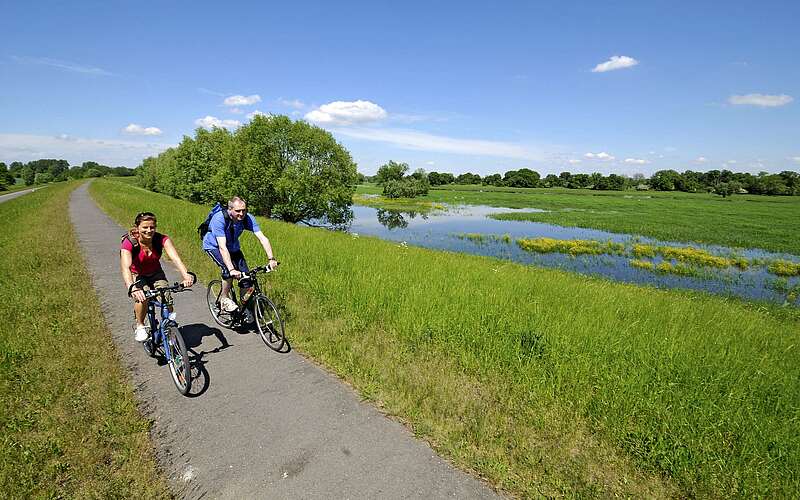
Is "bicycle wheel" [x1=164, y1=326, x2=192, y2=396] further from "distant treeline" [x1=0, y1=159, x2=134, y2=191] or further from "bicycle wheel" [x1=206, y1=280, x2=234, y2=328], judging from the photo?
"distant treeline" [x1=0, y1=159, x2=134, y2=191]

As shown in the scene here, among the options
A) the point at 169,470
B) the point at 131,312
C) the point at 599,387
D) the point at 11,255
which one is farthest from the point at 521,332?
the point at 11,255

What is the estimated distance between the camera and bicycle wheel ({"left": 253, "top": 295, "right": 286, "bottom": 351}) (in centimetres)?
599

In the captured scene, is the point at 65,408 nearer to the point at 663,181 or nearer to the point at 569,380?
the point at 569,380

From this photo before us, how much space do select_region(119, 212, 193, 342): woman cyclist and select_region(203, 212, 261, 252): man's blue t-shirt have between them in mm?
941

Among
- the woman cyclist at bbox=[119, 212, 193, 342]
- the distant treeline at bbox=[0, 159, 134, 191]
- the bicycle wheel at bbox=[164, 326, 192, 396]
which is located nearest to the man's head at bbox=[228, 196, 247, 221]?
the woman cyclist at bbox=[119, 212, 193, 342]

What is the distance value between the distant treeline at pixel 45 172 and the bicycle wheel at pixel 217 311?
94.0 metres

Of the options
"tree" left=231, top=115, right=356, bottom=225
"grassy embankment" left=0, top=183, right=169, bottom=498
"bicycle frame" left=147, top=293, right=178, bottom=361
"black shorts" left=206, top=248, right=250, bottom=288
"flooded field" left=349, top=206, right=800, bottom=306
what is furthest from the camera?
"tree" left=231, top=115, right=356, bottom=225

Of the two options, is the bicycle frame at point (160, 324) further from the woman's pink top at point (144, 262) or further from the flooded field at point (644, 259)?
the flooded field at point (644, 259)

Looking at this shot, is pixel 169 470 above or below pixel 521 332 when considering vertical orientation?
below

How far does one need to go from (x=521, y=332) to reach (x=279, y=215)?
29995 millimetres

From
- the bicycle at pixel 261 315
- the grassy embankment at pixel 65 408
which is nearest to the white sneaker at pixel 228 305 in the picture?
the bicycle at pixel 261 315

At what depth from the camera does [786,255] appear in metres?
23.5

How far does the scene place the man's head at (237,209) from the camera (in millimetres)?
5906

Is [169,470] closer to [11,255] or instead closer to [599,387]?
[599,387]
